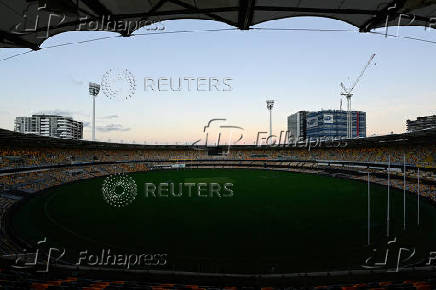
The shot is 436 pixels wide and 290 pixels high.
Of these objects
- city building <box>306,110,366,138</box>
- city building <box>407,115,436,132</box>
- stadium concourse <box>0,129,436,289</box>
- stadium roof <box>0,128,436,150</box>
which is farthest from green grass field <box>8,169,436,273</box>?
city building <box>407,115,436,132</box>

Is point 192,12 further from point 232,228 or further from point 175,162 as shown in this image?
point 175,162

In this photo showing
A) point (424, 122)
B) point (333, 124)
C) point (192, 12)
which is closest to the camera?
point (192, 12)

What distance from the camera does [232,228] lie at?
17.5 m

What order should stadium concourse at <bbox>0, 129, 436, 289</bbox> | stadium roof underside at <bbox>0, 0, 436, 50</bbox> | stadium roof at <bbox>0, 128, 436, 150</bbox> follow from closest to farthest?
stadium roof underside at <bbox>0, 0, 436, 50</bbox> → stadium concourse at <bbox>0, 129, 436, 289</bbox> → stadium roof at <bbox>0, 128, 436, 150</bbox>

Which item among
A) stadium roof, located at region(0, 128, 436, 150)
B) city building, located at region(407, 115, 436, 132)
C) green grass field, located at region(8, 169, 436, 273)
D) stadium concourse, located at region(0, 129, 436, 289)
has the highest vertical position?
city building, located at region(407, 115, 436, 132)

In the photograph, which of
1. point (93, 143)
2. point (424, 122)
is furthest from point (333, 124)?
point (93, 143)

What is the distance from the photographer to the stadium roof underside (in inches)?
148

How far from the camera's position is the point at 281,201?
26328 millimetres

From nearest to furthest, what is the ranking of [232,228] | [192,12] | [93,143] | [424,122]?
[192,12]
[232,228]
[93,143]
[424,122]

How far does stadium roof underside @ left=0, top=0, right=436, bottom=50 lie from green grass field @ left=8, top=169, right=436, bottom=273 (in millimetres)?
11214

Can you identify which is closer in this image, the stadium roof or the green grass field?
the green grass field

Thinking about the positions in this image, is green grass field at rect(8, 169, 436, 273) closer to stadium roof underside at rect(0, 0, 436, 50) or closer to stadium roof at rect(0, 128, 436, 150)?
stadium roof at rect(0, 128, 436, 150)

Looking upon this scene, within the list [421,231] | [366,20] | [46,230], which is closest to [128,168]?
[46,230]

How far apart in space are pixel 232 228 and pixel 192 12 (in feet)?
52.3
